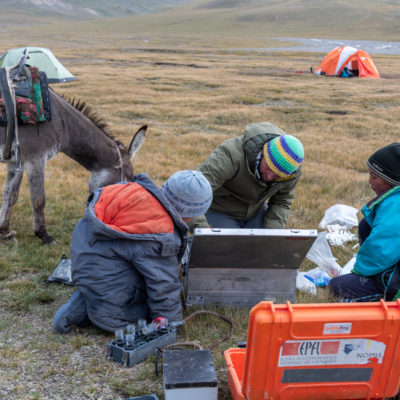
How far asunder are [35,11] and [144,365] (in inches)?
7539

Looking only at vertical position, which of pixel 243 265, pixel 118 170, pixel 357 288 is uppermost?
pixel 118 170

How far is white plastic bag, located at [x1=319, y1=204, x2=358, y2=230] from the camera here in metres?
5.93

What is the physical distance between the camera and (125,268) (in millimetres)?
3357

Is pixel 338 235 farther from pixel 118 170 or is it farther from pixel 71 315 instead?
pixel 71 315

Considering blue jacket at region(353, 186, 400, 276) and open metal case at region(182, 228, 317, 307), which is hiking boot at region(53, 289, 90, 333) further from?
blue jacket at region(353, 186, 400, 276)

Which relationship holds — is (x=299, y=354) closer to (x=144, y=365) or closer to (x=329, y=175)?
(x=144, y=365)

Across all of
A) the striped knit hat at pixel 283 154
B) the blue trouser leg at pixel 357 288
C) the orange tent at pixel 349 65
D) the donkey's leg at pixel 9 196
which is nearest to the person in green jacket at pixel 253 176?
the striped knit hat at pixel 283 154

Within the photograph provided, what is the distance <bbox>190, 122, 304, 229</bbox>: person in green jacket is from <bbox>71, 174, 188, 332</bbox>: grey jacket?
0.93 meters

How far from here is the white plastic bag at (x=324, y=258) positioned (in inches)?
189

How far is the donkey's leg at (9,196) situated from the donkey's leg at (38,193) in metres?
0.23

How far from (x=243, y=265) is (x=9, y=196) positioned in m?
3.08

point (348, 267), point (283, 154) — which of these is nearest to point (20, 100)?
point (283, 154)

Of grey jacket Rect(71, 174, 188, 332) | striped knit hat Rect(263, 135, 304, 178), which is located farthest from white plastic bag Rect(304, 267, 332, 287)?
grey jacket Rect(71, 174, 188, 332)

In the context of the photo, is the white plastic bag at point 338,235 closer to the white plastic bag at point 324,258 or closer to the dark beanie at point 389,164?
the white plastic bag at point 324,258
